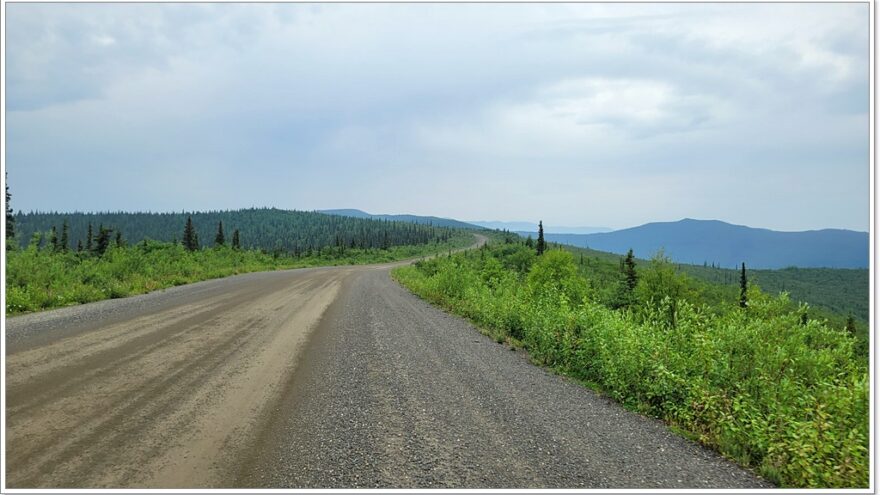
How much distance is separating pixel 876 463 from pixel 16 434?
9.01 m

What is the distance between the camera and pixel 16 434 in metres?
4.67

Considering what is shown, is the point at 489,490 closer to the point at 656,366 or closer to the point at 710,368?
the point at 656,366

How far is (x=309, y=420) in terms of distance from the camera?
17.7ft

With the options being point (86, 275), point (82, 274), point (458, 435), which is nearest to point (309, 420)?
point (458, 435)

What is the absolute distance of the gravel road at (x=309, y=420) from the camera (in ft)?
13.6

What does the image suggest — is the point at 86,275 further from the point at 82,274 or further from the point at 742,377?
the point at 742,377

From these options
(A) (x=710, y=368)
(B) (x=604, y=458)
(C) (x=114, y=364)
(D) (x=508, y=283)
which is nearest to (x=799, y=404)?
(A) (x=710, y=368)

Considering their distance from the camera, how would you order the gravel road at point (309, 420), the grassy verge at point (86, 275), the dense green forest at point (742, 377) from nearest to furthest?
the gravel road at point (309, 420)
the dense green forest at point (742, 377)
the grassy verge at point (86, 275)

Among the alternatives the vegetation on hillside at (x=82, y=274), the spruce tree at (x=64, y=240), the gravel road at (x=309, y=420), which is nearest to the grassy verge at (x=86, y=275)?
the vegetation on hillside at (x=82, y=274)

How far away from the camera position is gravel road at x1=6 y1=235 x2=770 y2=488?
4.13 metres

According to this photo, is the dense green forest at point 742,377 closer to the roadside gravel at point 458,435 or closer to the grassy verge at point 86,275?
the roadside gravel at point 458,435

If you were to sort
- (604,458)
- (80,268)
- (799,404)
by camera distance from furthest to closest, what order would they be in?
(80,268) < (799,404) < (604,458)

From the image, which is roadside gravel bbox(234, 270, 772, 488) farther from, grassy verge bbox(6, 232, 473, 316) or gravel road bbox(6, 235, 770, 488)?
grassy verge bbox(6, 232, 473, 316)

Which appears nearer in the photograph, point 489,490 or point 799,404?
point 489,490
